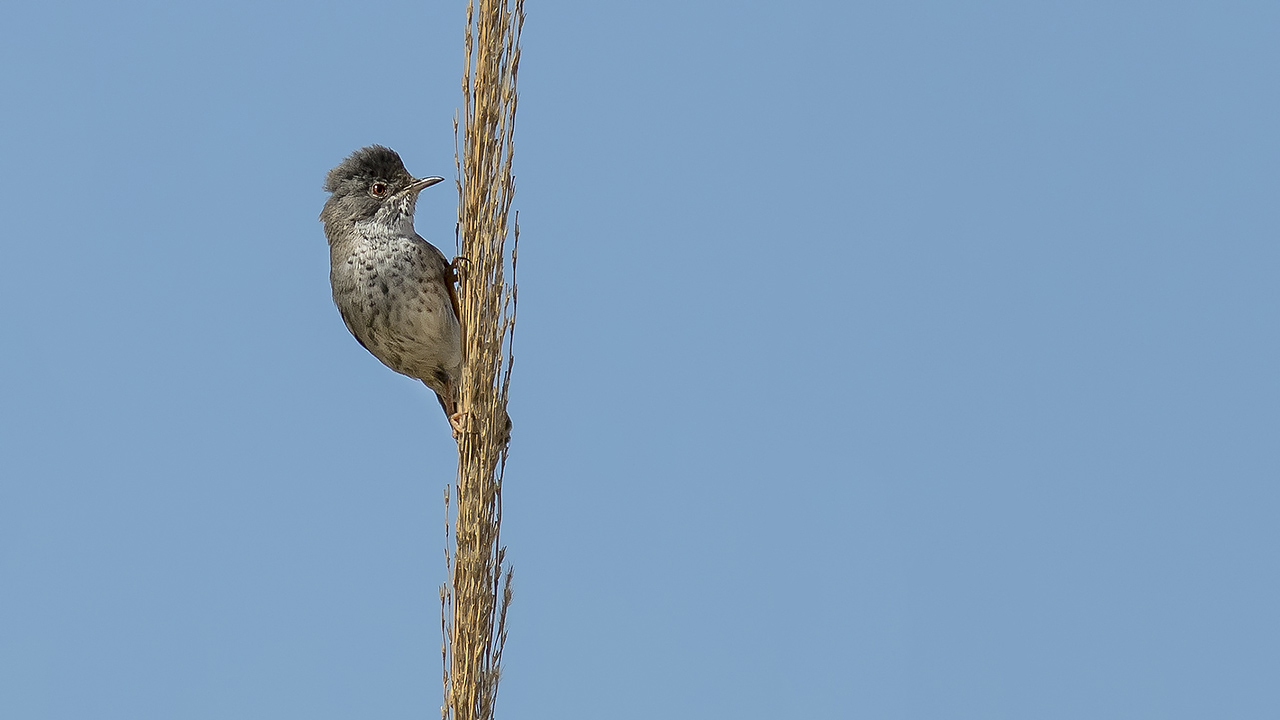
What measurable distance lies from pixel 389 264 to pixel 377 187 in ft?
1.49

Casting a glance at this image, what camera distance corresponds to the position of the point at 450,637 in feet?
14.1

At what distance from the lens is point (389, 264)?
675cm

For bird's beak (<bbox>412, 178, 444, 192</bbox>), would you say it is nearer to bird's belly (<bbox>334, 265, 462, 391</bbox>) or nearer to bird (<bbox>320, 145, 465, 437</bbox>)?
bird (<bbox>320, 145, 465, 437</bbox>)

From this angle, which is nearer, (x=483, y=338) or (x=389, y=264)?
(x=483, y=338)

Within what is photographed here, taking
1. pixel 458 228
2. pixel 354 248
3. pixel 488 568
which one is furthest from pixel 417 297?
pixel 488 568

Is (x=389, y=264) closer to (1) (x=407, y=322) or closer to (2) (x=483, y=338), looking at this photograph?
(1) (x=407, y=322)

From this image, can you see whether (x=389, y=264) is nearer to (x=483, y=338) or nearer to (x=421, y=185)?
(x=421, y=185)

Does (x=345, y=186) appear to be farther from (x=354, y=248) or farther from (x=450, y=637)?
(x=450, y=637)

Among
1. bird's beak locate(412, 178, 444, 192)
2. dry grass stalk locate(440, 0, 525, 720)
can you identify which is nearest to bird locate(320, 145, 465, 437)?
bird's beak locate(412, 178, 444, 192)

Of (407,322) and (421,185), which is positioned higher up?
(421,185)

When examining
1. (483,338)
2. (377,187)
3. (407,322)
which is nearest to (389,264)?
(407,322)

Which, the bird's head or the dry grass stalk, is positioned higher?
→ the bird's head

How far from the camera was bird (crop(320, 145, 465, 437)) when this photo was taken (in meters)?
6.75

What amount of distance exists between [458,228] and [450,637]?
1.48 meters
